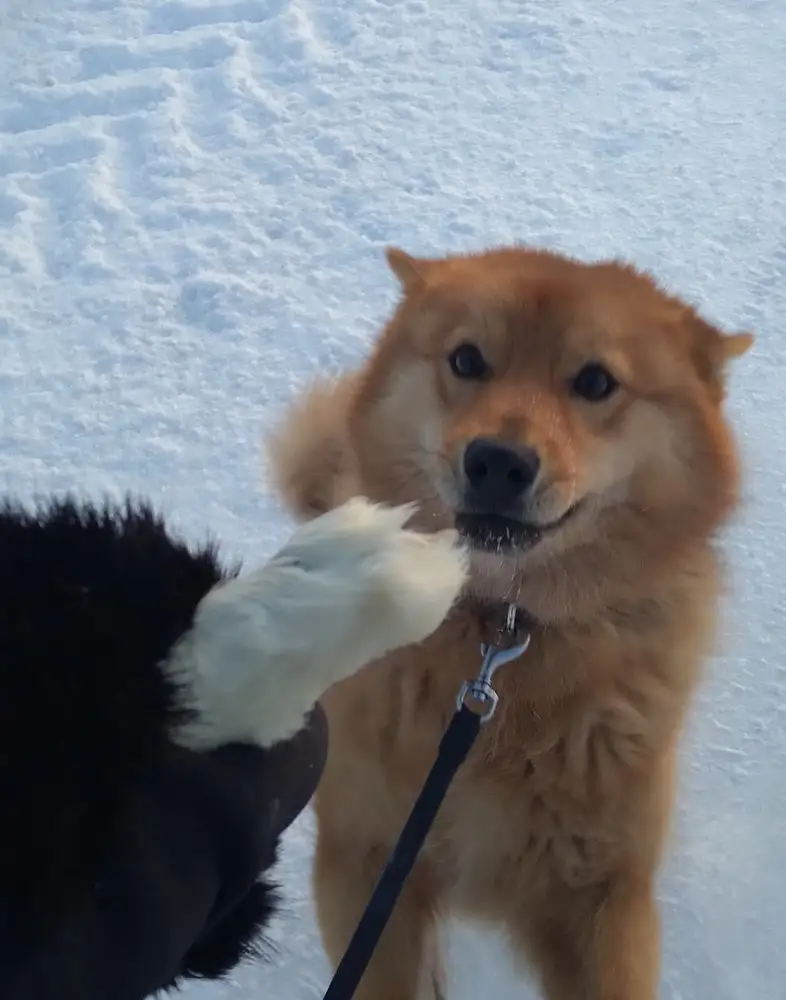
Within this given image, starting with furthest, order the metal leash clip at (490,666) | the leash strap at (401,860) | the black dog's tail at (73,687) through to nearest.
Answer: the metal leash clip at (490,666), the leash strap at (401,860), the black dog's tail at (73,687)

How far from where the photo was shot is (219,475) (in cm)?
202

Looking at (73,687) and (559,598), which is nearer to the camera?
(73,687)

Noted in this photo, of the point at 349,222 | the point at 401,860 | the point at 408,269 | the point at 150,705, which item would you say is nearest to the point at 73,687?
the point at 150,705

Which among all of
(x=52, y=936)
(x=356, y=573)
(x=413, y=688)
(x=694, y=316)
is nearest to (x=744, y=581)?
(x=694, y=316)

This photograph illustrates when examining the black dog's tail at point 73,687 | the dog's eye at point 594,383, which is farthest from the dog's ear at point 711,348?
the black dog's tail at point 73,687

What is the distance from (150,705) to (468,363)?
0.75m

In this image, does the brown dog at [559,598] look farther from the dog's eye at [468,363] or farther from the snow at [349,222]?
the snow at [349,222]

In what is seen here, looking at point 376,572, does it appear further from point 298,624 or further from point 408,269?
point 408,269

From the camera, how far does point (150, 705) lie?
1.86 ft

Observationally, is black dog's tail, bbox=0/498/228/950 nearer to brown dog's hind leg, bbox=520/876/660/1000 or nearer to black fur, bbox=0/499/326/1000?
black fur, bbox=0/499/326/1000

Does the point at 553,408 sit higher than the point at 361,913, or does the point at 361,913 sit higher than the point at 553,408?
the point at 553,408

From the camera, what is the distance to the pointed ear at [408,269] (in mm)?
1351

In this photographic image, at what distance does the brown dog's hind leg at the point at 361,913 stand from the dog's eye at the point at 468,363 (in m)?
0.61

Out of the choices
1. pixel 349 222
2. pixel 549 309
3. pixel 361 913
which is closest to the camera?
pixel 549 309
